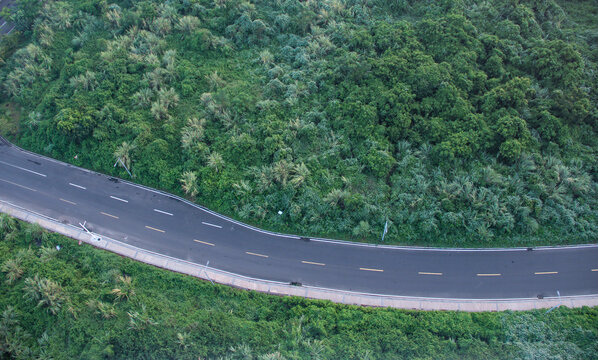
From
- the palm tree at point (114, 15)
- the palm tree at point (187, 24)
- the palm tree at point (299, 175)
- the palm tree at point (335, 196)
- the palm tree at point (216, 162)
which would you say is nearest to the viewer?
the palm tree at point (335, 196)

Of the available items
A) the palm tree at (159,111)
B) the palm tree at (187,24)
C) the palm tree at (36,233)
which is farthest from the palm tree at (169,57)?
the palm tree at (36,233)

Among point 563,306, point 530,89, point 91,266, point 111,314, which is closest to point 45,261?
point 91,266

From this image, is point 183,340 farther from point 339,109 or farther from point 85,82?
point 85,82

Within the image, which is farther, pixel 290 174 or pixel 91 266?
pixel 290 174

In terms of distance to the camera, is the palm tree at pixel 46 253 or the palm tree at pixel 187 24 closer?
the palm tree at pixel 46 253

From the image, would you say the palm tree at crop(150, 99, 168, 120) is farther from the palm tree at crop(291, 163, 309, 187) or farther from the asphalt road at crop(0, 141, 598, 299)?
the palm tree at crop(291, 163, 309, 187)

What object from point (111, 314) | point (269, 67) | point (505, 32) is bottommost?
point (111, 314)

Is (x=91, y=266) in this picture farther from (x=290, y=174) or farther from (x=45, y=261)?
(x=290, y=174)

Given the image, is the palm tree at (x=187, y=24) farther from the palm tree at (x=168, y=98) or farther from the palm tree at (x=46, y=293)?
the palm tree at (x=46, y=293)
